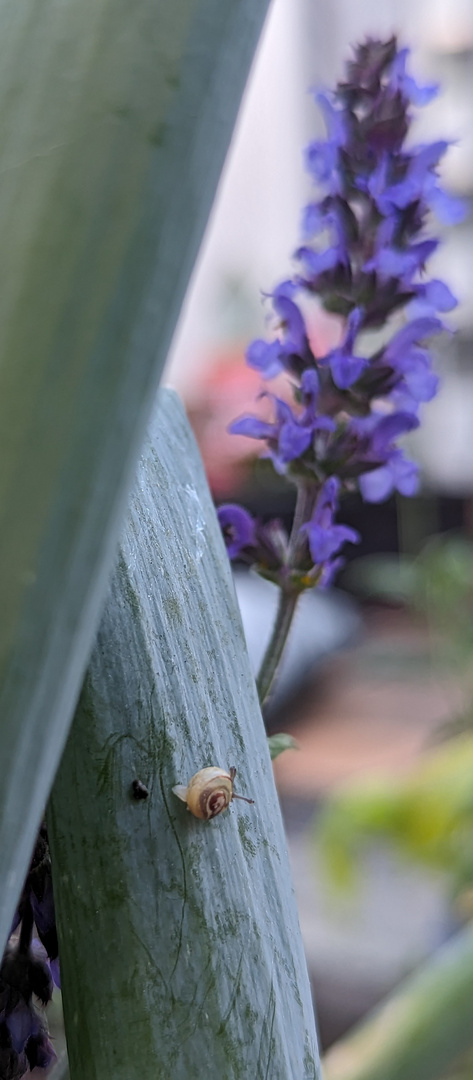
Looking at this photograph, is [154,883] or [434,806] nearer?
[154,883]

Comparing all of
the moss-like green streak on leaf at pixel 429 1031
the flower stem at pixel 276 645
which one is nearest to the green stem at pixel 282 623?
the flower stem at pixel 276 645

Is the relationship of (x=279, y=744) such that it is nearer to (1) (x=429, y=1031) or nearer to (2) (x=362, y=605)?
(1) (x=429, y=1031)

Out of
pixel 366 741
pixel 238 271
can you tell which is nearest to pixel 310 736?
pixel 366 741

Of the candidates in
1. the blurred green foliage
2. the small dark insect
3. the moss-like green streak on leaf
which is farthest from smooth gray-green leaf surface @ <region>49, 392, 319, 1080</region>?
the blurred green foliage

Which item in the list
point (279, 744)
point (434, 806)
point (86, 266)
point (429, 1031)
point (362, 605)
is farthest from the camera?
point (362, 605)

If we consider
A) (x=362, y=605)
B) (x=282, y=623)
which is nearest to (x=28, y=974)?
(x=282, y=623)

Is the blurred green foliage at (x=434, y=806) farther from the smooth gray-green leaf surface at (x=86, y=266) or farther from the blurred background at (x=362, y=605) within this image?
the smooth gray-green leaf surface at (x=86, y=266)

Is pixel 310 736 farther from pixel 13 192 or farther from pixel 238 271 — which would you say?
pixel 13 192
